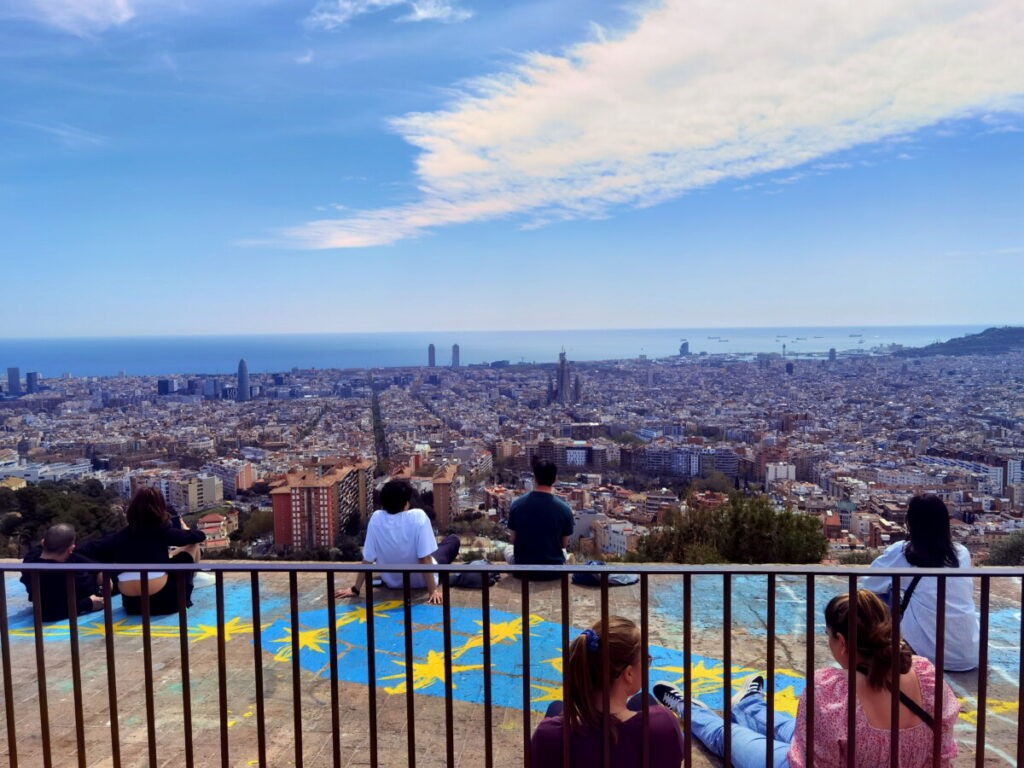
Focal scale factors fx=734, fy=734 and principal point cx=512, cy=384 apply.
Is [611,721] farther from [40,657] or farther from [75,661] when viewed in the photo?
[40,657]

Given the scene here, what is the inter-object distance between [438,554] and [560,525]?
3.52 feet

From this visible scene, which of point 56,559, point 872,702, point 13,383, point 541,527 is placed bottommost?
point 13,383

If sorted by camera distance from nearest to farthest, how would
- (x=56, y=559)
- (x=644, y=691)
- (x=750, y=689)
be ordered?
Result: (x=644, y=691)
(x=750, y=689)
(x=56, y=559)

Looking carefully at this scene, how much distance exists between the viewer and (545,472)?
21.1 ft

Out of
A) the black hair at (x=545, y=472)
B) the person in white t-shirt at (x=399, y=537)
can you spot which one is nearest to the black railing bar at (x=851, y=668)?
the person in white t-shirt at (x=399, y=537)

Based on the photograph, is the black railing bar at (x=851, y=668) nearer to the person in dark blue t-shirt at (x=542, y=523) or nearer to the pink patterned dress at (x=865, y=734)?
the pink patterned dress at (x=865, y=734)

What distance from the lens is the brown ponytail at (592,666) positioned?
2.26m

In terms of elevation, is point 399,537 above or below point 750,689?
above

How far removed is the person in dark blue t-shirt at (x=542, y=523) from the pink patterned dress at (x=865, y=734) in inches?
147

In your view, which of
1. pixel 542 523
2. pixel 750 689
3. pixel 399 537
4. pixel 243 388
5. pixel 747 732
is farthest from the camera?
pixel 243 388

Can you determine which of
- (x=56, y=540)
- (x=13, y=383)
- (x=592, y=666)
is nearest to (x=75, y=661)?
(x=592, y=666)

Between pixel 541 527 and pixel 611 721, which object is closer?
pixel 611 721

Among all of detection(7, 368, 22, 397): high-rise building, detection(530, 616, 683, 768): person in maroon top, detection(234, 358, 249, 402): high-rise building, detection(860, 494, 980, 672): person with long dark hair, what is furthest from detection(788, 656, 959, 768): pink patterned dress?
detection(7, 368, 22, 397): high-rise building

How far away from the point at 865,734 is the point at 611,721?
0.93m
